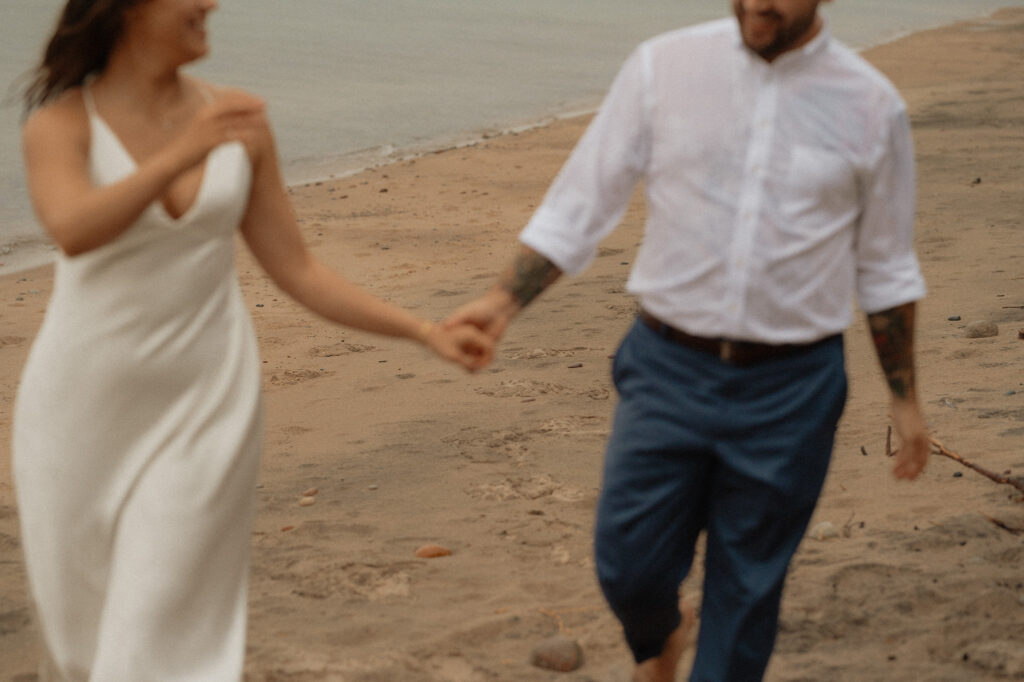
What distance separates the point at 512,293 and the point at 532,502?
2.26 m

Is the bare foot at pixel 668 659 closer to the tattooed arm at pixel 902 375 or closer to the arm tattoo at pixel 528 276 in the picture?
the tattooed arm at pixel 902 375

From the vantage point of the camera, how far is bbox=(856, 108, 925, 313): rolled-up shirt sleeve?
303 centimetres

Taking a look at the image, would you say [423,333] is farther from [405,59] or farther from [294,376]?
[405,59]

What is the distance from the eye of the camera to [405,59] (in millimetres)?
26297

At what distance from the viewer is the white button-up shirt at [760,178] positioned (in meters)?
2.99

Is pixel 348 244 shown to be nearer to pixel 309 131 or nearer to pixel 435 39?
pixel 309 131

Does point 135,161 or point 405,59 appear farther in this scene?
point 405,59

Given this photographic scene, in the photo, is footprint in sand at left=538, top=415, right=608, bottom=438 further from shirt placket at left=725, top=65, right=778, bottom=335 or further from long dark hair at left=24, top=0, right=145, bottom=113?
long dark hair at left=24, top=0, right=145, bottom=113

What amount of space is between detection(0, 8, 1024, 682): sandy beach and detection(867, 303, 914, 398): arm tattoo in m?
1.06

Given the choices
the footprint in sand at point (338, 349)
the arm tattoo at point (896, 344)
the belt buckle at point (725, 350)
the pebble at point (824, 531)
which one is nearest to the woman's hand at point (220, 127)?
the belt buckle at point (725, 350)

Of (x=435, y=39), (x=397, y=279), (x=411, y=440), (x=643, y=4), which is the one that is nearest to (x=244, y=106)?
(x=411, y=440)

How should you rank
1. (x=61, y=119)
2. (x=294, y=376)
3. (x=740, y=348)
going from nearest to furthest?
1. (x=61, y=119)
2. (x=740, y=348)
3. (x=294, y=376)

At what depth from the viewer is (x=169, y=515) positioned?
9.77 feet

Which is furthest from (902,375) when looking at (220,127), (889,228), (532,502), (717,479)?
(532,502)
